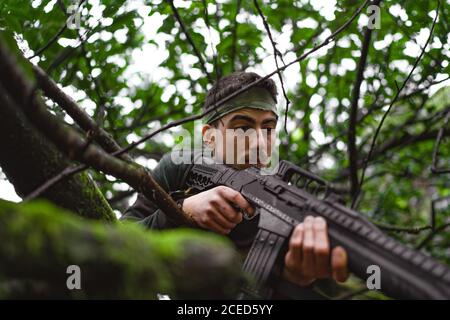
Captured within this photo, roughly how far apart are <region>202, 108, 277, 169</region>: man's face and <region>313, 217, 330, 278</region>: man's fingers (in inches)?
39.6

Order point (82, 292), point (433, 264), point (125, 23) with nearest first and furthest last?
1. point (82, 292)
2. point (433, 264)
3. point (125, 23)

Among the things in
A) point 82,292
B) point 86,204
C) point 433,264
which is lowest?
point 82,292

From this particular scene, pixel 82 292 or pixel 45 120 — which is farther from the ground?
pixel 45 120

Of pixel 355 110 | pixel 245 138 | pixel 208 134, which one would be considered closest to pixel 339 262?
pixel 245 138

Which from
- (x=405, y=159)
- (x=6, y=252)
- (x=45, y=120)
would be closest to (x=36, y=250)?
(x=6, y=252)

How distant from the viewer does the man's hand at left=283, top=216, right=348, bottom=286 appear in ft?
6.15

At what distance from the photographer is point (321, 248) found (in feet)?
6.15

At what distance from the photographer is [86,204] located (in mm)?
1899

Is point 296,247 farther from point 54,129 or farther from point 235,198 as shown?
point 54,129

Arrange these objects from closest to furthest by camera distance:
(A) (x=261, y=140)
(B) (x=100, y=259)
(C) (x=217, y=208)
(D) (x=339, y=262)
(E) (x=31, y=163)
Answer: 1. (B) (x=100, y=259)
2. (E) (x=31, y=163)
3. (D) (x=339, y=262)
4. (C) (x=217, y=208)
5. (A) (x=261, y=140)

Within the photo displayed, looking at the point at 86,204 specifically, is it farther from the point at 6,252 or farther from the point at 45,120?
the point at 6,252

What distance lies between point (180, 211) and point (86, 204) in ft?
1.31

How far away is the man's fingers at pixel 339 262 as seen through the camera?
1.87m

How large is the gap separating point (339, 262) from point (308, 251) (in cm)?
13
